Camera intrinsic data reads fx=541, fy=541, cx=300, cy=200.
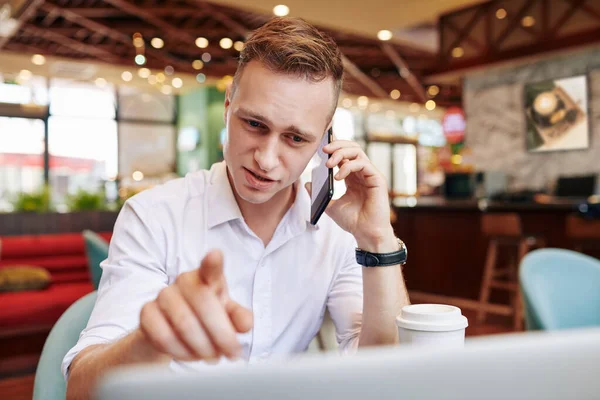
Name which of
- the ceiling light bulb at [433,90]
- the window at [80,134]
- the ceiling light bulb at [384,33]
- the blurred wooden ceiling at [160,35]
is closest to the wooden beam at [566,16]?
the blurred wooden ceiling at [160,35]

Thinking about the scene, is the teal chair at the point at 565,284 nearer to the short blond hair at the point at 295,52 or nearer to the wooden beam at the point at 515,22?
the short blond hair at the point at 295,52

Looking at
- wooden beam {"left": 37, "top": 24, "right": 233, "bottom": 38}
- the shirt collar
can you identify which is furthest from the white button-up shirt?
wooden beam {"left": 37, "top": 24, "right": 233, "bottom": 38}

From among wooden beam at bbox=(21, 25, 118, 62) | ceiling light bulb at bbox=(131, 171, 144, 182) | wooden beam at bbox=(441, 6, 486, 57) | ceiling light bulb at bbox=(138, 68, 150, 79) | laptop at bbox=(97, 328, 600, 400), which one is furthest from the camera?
ceiling light bulb at bbox=(131, 171, 144, 182)

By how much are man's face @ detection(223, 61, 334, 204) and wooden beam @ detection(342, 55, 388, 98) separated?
29.9 ft

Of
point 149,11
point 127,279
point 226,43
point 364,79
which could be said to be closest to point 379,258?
point 127,279

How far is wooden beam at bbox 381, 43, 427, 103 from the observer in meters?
9.51

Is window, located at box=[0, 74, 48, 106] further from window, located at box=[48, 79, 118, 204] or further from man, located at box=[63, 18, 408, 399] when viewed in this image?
man, located at box=[63, 18, 408, 399]

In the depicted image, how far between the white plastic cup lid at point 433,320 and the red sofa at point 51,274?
11.5 feet

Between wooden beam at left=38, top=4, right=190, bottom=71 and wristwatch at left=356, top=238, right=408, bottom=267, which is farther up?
wooden beam at left=38, top=4, right=190, bottom=71

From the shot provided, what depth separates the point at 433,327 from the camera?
2.46ft

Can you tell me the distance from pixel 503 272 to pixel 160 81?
→ 8327mm

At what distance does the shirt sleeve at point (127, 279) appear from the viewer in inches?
37.2

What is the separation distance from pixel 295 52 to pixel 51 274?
3.92 m

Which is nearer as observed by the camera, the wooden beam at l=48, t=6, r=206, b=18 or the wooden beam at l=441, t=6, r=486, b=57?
the wooden beam at l=441, t=6, r=486, b=57
